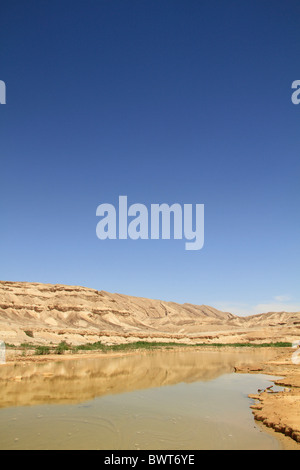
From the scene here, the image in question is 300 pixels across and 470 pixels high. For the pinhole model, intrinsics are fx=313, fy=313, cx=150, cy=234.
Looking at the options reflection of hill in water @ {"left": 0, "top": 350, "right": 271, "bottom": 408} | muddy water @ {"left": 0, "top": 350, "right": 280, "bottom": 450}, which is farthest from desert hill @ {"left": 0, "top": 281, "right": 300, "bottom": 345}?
muddy water @ {"left": 0, "top": 350, "right": 280, "bottom": 450}

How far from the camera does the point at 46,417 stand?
11.0 m

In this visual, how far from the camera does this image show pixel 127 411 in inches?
470

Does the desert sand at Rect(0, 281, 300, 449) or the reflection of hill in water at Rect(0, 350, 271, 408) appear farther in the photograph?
the reflection of hill in water at Rect(0, 350, 271, 408)

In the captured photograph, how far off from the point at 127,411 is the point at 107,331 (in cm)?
5066

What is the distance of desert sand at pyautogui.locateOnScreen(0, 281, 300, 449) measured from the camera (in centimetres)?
1237

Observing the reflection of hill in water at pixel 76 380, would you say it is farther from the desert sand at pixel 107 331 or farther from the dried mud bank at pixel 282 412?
the dried mud bank at pixel 282 412

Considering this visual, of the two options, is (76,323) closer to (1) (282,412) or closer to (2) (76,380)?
(2) (76,380)

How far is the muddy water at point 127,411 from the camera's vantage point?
8.61 m

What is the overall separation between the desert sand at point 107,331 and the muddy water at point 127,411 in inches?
42.3

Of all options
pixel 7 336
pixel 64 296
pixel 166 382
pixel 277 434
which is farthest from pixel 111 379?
pixel 64 296

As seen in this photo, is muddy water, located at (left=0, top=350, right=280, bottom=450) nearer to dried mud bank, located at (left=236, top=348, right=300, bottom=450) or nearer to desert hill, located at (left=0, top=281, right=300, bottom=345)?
dried mud bank, located at (left=236, top=348, right=300, bottom=450)

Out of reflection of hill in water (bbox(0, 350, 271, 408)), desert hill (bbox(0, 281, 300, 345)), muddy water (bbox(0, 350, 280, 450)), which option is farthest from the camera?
desert hill (bbox(0, 281, 300, 345))

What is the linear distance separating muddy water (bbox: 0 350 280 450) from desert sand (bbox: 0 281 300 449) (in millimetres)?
1074
